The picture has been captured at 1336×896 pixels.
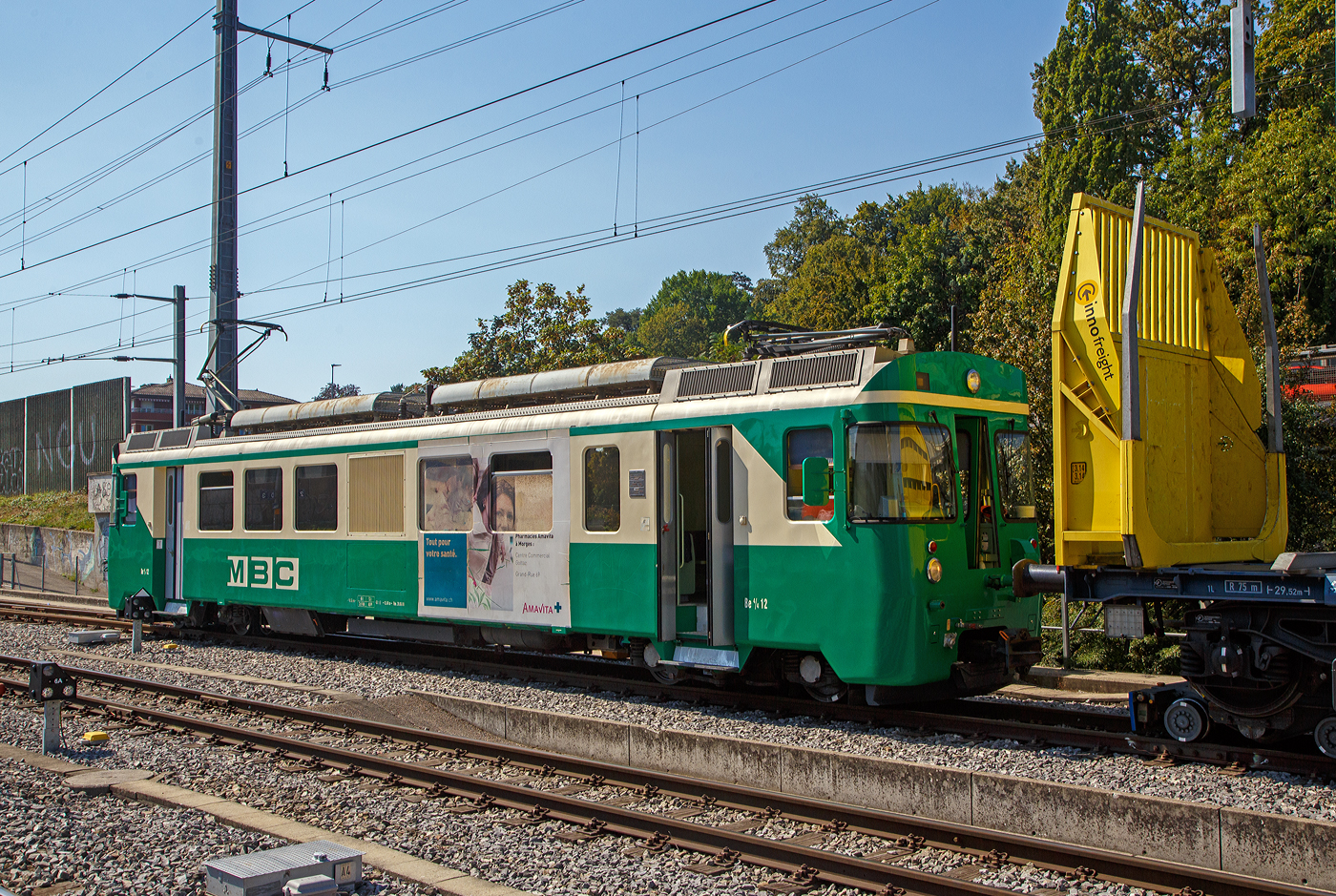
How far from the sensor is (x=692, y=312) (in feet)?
330

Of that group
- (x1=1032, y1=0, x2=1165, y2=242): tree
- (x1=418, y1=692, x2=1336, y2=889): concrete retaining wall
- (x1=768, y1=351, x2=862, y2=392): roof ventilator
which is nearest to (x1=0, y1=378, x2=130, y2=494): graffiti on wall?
(x1=1032, y1=0, x2=1165, y2=242): tree

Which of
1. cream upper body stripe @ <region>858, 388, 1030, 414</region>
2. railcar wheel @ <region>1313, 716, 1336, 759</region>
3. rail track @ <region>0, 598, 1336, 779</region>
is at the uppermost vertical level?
cream upper body stripe @ <region>858, 388, 1030, 414</region>

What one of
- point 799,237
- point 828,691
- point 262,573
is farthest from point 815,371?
point 799,237

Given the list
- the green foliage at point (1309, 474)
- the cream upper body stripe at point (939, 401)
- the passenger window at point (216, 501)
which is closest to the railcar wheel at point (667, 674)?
the cream upper body stripe at point (939, 401)

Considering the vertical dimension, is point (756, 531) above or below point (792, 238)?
below

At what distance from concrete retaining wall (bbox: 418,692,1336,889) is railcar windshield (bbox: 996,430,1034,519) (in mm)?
3729

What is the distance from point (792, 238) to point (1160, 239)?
75.3 meters

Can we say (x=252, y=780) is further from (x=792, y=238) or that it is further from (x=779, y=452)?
(x=792, y=238)

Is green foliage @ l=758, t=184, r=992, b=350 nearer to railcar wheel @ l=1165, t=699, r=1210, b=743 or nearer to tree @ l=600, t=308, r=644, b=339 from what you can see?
railcar wheel @ l=1165, t=699, r=1210, b=743

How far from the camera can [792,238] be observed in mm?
82625

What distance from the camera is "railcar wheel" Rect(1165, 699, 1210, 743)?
7.98 m

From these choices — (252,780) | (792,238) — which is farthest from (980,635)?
(792,238)

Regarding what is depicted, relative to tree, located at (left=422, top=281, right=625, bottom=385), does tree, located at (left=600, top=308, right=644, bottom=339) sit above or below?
above

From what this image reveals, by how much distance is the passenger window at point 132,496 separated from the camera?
729 inches
